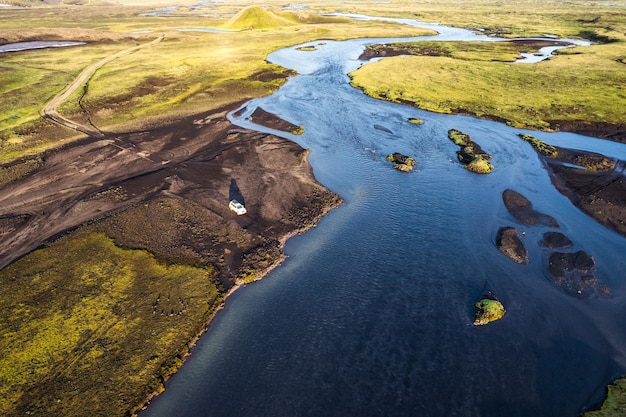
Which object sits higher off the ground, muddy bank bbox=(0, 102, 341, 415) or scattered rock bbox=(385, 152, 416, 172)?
scattered rock bbox=(385, 152, 416, 172)

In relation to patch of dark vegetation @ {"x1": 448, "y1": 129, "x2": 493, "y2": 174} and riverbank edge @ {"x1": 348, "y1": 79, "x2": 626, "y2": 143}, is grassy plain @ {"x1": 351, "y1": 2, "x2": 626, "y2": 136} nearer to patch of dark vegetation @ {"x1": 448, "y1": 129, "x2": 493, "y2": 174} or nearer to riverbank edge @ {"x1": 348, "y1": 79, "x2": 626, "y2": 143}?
riverbank edge @ {"x1": 348, "y1": 79, "x2": 626, "y2": 143}

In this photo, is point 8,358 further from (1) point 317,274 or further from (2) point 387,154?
(2) point 387,154

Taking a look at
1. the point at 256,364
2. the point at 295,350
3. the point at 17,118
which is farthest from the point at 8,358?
the point at 17,118

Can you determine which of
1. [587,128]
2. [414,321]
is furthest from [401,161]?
[587,128]

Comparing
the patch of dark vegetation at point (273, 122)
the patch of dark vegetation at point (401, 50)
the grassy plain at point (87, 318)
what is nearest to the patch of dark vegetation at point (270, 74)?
the patch of dark vegetation at point (273, 122)

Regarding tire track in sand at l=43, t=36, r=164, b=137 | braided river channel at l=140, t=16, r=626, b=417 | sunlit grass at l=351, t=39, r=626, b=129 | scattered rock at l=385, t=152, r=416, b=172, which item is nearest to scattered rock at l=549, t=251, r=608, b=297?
braided river channel at l=140, t=16, r=626, b=417
